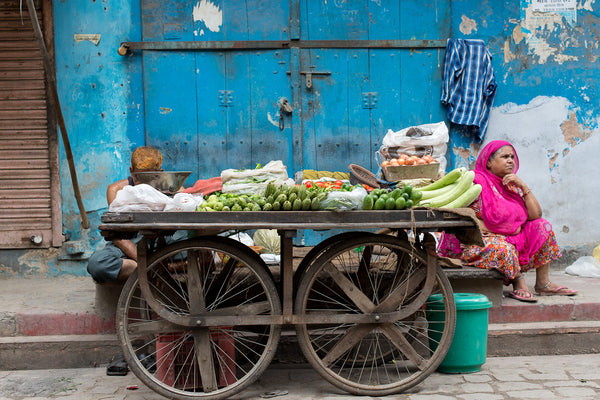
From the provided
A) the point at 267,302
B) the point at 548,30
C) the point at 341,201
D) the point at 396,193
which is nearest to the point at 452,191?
the point at 396,193

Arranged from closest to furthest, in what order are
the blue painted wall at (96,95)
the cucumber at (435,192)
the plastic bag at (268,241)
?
the cucumber at (435,192) < the plastic bag at (268,241) < the blue painted wall at (96,95)

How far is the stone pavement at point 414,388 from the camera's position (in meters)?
3.62

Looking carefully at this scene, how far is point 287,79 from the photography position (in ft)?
19.4

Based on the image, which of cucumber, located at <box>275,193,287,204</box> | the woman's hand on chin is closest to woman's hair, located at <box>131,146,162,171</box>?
cucumber, located at <box>275,193,287,204</box>

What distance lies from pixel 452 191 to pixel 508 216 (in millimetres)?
1089

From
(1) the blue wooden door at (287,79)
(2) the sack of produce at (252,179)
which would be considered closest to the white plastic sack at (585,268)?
(1) the blue wooden door at (287,79)

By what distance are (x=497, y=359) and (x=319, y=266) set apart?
5.75ft

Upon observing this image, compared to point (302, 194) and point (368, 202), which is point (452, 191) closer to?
point (368, 202)

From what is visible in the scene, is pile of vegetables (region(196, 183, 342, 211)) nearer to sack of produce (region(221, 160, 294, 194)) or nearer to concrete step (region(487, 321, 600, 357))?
sack of produce (region(221, 160, 294, 194))

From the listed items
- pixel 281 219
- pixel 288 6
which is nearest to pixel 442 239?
pixel 281 219

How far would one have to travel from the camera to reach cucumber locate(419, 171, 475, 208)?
3729 mm

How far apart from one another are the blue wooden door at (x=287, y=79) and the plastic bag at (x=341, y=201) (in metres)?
2.51

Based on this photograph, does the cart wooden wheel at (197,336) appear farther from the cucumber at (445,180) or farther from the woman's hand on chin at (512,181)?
the woman's hand on chin at (512,181)

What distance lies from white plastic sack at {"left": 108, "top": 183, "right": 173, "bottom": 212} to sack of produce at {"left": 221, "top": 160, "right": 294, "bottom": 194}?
54cm
